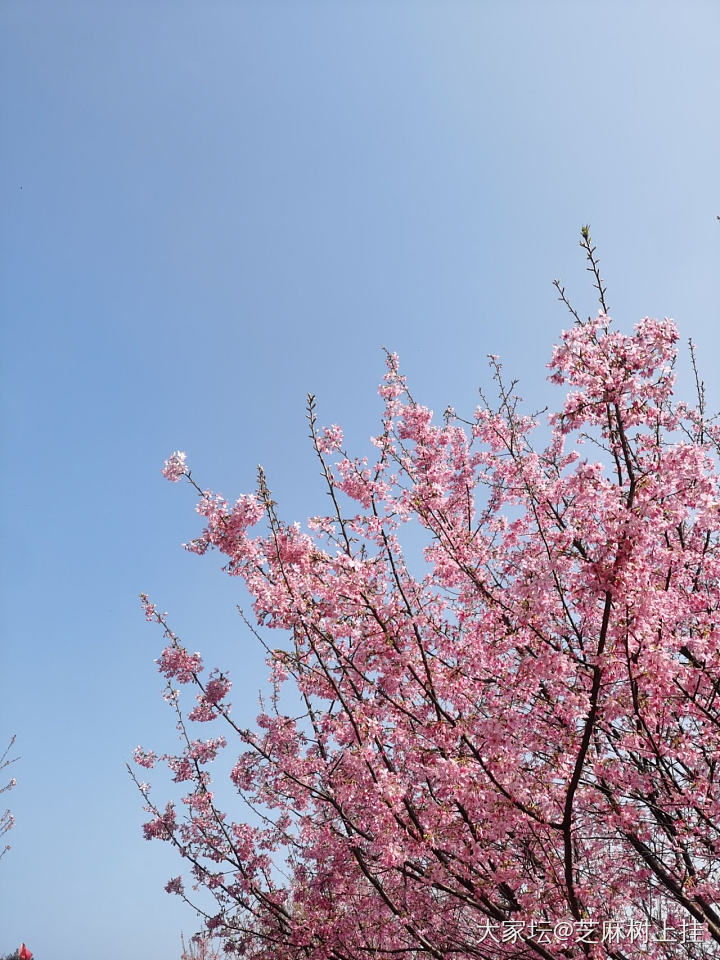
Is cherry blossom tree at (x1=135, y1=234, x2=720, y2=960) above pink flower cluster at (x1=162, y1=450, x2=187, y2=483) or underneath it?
underneath

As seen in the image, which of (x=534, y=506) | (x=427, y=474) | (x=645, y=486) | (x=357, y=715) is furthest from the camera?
(x=427, y=474)

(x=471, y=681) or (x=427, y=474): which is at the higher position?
(x=427, y=474)

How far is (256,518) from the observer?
18.7ft

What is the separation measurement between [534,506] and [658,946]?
413cm

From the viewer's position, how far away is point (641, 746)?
16.3ft

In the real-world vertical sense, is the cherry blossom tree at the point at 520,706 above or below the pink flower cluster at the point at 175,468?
below

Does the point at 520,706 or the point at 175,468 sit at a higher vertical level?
the point at 175,468

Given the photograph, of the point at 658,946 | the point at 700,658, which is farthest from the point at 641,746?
the point at 658,946

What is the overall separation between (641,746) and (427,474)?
335 cm

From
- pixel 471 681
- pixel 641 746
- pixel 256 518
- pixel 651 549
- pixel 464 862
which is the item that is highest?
pixel 256 518

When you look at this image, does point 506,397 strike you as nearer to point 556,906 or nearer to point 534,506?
point 534,506

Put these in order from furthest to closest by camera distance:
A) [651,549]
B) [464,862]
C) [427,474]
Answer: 1. [427,474]
2. [464,862]
3. [651,549]

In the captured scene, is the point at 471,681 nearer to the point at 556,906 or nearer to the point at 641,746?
the point at 641,746

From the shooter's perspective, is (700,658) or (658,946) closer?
(700,658)
